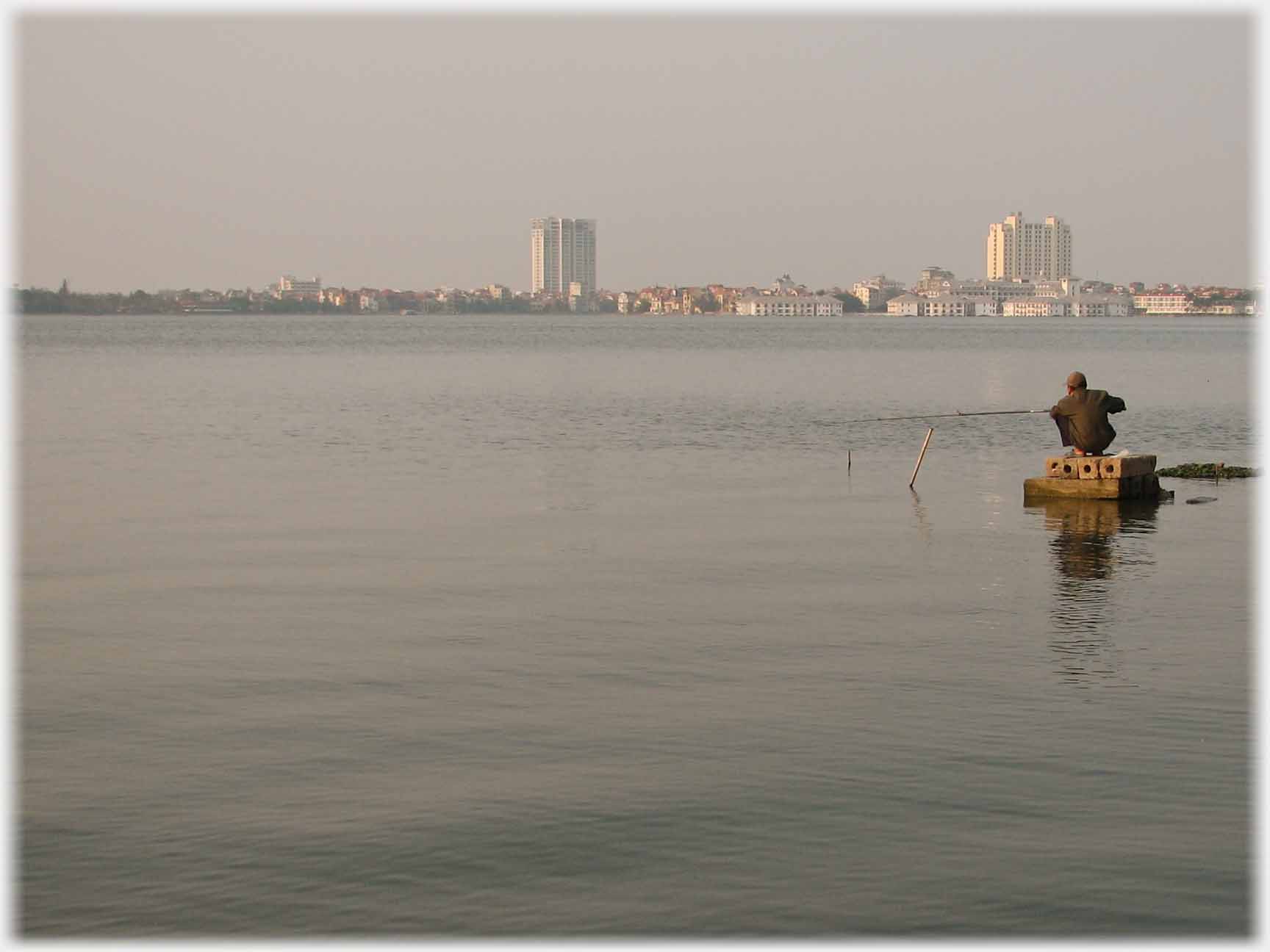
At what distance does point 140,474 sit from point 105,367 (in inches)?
2460

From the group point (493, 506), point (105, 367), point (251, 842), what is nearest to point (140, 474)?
point (493, 506)

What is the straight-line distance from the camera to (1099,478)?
83.7ft

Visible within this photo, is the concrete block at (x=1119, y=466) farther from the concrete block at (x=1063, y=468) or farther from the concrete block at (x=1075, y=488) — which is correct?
the concrete block at (x=1063, y=468)

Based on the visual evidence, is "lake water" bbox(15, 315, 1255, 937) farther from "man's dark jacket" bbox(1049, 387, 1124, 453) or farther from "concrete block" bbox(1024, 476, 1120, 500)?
"man's dark jacket" bbox(1049, 387, 1124, 453)

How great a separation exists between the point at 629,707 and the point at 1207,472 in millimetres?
19997

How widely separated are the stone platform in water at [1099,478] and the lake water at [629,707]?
0.48 m

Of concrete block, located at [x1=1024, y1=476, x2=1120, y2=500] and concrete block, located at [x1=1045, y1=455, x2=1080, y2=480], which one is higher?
concrete block, located at [x1=1045, y1=455, x2=1080, y2=480]

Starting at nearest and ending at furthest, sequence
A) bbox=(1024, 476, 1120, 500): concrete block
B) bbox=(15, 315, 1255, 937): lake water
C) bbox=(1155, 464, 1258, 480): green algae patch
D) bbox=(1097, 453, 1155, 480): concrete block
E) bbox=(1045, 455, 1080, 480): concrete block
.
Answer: bbox=(15, 315, 1255, 937): lake water → bbox=(1097, 453, 1155, 480): concrete block → bbox=(1024, 476, 1120, 500): concrete block → bbox=(1045, 455, 1080, 480): concrete block → bbox=(1155, 464, 1258, 480): green algae patch

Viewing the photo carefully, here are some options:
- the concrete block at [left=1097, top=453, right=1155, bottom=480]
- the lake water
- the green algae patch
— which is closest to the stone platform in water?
the concrete block at [left=1097, top=453, right=1155, bottom=480]

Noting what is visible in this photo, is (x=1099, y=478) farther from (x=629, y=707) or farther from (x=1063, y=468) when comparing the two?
(x=629, y=707)

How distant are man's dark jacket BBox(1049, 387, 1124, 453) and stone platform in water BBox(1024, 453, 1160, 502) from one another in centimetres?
26

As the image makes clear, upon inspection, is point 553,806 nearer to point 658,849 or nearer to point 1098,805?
point 658,849

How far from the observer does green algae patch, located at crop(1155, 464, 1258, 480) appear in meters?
30.1

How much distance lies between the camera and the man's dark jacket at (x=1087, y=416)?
998 inches
